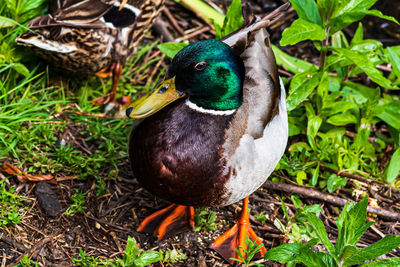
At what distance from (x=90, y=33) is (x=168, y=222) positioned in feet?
4.37

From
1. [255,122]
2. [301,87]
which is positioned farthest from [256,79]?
[301,87]

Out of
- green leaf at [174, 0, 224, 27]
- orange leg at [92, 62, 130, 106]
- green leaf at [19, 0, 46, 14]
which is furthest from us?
green leaf at [174, 0, 224, 27]

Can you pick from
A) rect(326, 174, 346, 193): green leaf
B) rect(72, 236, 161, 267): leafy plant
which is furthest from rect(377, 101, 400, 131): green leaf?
rect(72, 236, 161, 267): leafy plant

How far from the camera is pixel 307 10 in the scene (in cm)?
312

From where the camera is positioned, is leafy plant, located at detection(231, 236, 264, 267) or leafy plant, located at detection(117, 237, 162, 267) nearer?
leafy plant, located at detection(117, 237, 162, 267)

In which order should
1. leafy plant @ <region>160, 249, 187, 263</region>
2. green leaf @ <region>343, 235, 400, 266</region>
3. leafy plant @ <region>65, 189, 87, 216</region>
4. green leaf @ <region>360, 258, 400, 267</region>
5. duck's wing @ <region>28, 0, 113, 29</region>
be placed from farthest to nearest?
duck's wing @ <region>28, 0, 113, 29</region>
leafy plant @ <region>65, 189, 87, 216</region>
leafy plant @ <region>160, 249, 187, 263</region>
green leaf @ <region>360, 258, 400, 267</region>
green leaf @ <region>343, 235, 400, 266</region>

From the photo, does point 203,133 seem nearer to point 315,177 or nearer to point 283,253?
point 283,253

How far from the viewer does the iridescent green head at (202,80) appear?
7.84ft

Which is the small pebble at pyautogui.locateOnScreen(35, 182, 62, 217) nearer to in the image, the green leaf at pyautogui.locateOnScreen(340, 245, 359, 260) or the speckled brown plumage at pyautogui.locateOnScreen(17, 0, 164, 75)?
the speckled brown plumage at pyautogui.locateOnScreen(17, 0, 164, 75)

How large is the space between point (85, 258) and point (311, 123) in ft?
5.46

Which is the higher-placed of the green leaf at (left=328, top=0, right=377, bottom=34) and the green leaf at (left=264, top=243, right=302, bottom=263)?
the green leaf at (left=328, top=0, right=377, bottom=34)

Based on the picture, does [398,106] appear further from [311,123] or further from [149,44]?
[149,44]

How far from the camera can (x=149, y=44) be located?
423cm

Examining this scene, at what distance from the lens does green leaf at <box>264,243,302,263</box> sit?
239 centimetres
